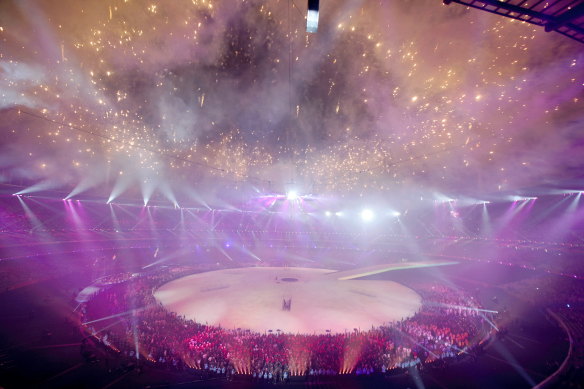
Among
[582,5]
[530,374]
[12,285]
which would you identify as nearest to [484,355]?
[530,374]

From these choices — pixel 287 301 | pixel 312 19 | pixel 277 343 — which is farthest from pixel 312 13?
pixel 287 301

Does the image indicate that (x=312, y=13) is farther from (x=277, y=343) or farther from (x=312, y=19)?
(x=277, y=343)

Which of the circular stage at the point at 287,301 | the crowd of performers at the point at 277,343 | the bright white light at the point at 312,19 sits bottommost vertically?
the circular stage at the point at 287,301

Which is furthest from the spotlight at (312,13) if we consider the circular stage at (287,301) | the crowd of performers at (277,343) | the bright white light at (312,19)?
the circular stage at (287,301)

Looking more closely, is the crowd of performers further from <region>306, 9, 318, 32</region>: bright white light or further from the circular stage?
<region>306, 9, 318, 32</region>: bright white light

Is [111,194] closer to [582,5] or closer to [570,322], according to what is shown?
[582,5]

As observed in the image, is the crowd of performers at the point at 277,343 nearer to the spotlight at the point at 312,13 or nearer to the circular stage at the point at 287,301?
the circular stage at the point at 287,301
